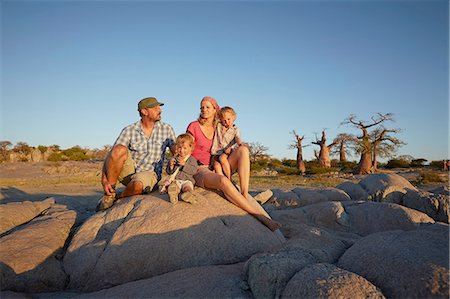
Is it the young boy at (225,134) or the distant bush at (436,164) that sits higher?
the young boy at (225,134)

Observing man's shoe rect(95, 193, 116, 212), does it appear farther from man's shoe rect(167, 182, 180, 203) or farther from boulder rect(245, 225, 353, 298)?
boulder rect(245, 225, 353, 298)

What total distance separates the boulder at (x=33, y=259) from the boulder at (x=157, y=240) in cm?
16

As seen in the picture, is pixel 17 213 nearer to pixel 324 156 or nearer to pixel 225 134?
pixel 225 134

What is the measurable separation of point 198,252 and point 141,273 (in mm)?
602

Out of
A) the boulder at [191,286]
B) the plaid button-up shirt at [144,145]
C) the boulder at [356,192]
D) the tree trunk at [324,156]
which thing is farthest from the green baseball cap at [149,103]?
the tree trunk at [324,156]

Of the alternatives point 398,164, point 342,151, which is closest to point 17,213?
point 342,151

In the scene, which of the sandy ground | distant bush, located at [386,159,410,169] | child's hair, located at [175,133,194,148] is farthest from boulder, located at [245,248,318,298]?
distant bush, located at [386,159,410,169]

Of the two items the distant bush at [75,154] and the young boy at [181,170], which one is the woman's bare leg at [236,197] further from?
the distant bush at [75,154]

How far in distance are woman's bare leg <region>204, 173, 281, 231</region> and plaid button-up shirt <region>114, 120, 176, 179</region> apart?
4.21ft

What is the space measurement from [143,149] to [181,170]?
108 centimetres

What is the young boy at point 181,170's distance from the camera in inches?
159

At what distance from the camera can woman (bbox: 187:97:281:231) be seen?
4184mm

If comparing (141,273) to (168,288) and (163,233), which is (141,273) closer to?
(163,233)

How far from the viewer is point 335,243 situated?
3604 millimetres
